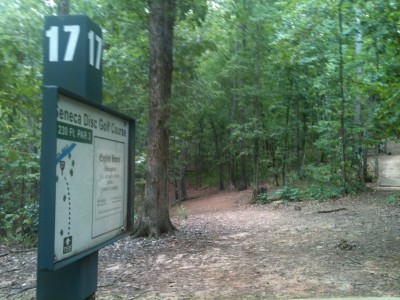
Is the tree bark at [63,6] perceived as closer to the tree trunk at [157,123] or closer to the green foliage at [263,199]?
the tree trunk at [157,123]

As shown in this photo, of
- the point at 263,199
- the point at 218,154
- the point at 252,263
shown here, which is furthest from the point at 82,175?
the point at 218,154

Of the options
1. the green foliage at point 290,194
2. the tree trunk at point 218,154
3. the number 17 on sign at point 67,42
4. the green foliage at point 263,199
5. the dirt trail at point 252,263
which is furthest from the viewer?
the tree trunk at point 218,154

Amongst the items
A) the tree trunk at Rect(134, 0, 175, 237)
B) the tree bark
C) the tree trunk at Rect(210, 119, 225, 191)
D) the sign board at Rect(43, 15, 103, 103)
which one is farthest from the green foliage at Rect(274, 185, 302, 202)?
the sign board at Rect(43, 15, 103, 103)

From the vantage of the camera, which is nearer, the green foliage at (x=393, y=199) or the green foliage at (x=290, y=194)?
the green foliage at (x=393, y=199)

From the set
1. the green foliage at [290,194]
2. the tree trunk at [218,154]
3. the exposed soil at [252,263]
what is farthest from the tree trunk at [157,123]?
the tree trunk at [218,154]

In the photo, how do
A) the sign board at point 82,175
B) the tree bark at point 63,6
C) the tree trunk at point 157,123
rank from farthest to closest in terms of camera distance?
the tree trunk at point 157,123 → the tree bark at point 63,6 → the sign board at point 82,175

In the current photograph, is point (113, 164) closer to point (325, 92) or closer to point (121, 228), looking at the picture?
point (121, 228)

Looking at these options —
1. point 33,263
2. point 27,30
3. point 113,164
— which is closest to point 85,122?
point 113,164

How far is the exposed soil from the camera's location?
5977 mm

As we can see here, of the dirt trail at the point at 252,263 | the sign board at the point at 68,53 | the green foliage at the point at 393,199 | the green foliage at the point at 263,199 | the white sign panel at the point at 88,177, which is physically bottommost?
the dirt trail at the point at 252,263

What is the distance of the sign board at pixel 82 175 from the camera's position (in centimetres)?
260

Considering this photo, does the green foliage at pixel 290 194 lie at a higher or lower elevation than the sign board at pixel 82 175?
lower

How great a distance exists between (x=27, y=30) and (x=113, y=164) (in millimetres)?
5222

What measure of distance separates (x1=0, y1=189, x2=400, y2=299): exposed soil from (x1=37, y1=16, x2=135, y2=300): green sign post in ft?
8.87
